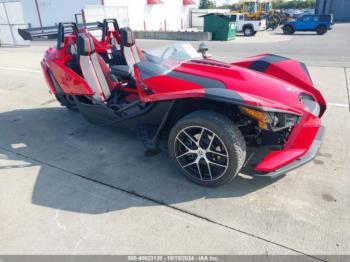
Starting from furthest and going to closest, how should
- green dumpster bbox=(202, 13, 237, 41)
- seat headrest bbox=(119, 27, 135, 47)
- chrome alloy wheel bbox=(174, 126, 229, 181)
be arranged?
green dumpster bbox=(202, 13, 237, 41) → seat headrest bbox=(119, 27, 135, 47) → chrome alloy wheel bbox=(174, 126, 229, 181)

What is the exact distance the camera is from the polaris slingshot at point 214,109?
8.50 ft

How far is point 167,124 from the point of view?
10.4 feet

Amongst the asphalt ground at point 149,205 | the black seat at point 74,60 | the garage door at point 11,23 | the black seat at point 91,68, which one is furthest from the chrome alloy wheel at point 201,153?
the garage door at point 11,23

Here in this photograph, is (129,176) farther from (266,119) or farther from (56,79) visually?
(56,79)

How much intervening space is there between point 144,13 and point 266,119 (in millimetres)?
26659

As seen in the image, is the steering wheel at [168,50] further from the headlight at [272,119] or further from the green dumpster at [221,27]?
the green dumpster at [221,27]

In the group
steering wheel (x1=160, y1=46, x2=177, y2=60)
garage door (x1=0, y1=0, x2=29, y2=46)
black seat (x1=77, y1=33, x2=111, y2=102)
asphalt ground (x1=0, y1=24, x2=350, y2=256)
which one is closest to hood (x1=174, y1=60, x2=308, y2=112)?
steering wheel (x1=160, y1=46, x2=177, y2=60)

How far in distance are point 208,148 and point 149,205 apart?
0.77 metres

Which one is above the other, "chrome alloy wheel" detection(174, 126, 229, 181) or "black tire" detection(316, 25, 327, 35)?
"chrome alloy wheel" detection(174, 126, 229, 181)

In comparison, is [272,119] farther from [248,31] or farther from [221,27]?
[248,31]

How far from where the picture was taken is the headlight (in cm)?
253

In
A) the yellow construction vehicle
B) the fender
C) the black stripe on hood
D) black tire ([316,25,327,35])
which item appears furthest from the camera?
the yellow construction vehicle

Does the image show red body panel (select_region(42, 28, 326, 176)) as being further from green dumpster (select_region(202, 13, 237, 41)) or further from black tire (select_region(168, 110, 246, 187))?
green dumpster (select_region(202, 13, 237, 41))

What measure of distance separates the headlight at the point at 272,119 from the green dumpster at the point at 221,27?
1602 cm
